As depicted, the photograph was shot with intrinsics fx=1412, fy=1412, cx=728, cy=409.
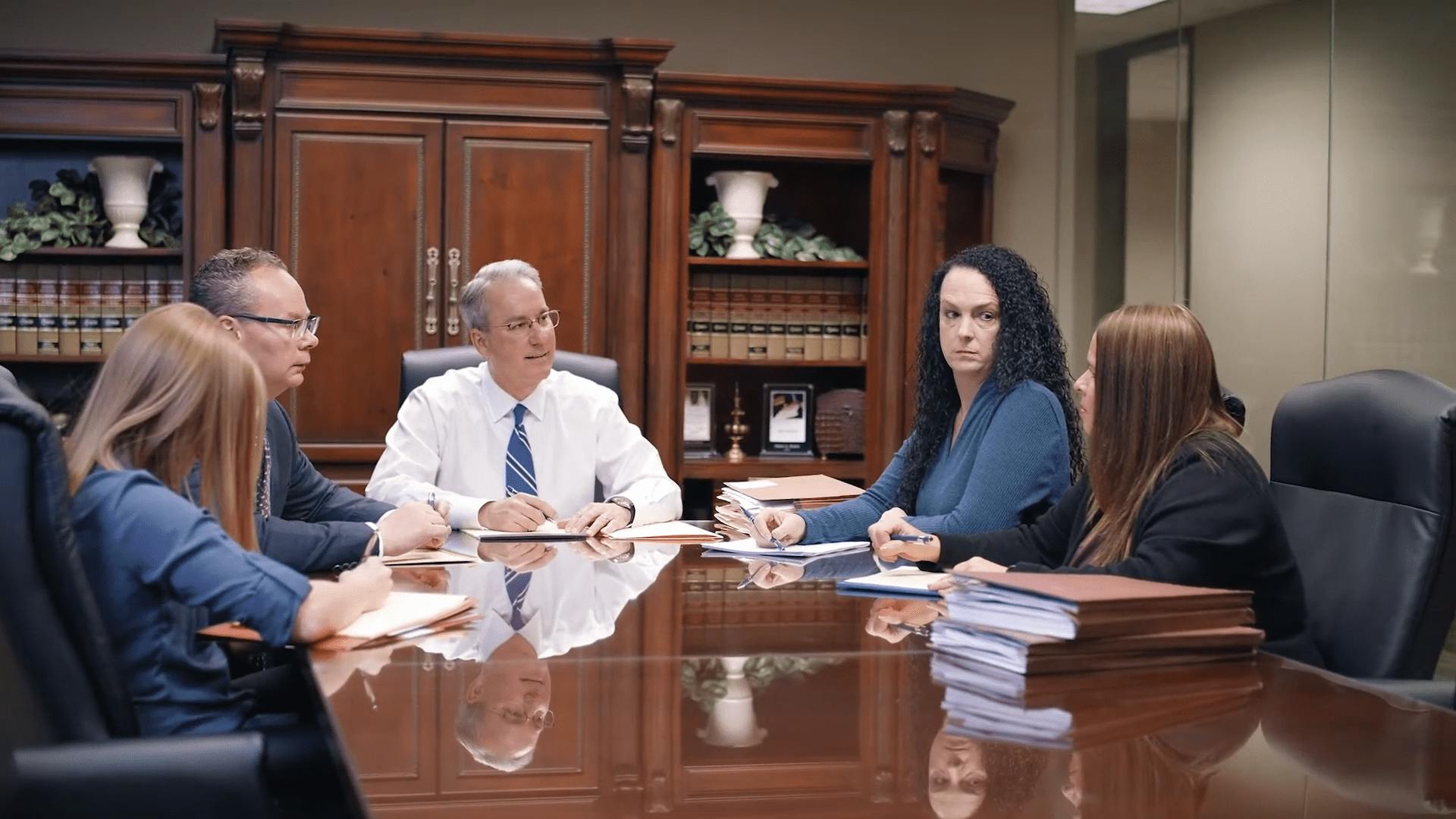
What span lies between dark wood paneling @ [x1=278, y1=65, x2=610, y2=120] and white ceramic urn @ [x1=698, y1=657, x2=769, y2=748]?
3.34m

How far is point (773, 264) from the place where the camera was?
192 inches

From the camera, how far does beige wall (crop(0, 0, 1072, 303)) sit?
493cm

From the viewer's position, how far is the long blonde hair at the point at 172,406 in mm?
1730

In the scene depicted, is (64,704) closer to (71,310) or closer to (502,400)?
(502,400)

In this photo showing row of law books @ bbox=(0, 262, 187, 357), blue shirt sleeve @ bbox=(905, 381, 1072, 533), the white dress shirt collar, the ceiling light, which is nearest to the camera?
blue shirt sleeve @ bbox=(905, 381, 1072, 533)

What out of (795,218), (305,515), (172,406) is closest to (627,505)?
(305,515)

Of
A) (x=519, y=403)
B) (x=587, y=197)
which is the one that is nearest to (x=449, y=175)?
(x=587, y=197)

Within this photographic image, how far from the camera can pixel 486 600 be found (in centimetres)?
205

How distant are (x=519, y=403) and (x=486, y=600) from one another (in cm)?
136

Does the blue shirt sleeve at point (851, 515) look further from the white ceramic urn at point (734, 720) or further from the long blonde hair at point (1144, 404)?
the white ceramic urn at point (734, 720)

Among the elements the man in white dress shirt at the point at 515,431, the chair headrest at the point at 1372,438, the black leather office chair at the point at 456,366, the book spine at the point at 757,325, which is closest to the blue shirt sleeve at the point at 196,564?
the man in white dress shirt at the point at 515,431

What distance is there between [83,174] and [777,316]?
94.5 inches

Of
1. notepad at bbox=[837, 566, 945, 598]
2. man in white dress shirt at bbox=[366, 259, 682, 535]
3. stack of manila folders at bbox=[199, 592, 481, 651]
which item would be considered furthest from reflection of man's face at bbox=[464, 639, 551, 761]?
man in white dress shirt at bbox=[366, 259, 682, 535]

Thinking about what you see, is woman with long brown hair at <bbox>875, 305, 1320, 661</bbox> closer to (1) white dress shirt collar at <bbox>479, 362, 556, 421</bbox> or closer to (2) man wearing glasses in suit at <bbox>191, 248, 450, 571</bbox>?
(2) man wearing glasses in suit at <bbox>191, 248, 450, 571</bbox>
